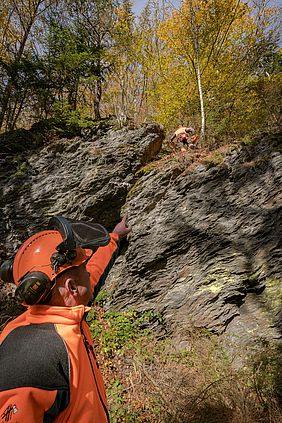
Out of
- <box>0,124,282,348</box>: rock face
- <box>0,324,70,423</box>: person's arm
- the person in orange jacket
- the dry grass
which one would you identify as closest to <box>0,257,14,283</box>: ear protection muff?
the person in orange jacket

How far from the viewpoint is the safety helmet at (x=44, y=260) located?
139 centimetres

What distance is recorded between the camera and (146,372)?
16.2ft

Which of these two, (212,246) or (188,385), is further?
(212,246)

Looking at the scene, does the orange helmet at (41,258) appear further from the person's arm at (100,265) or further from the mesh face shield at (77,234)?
the person's arm at (100,265)

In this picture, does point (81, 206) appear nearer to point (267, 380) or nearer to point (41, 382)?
point (267, 380)

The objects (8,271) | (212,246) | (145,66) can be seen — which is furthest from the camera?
(145,66)

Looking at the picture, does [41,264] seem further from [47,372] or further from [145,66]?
[145,66]

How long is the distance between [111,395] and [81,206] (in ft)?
13.8

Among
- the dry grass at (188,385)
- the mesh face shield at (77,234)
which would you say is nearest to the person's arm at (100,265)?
the mesh face shield at (77,234)

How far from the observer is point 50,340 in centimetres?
127

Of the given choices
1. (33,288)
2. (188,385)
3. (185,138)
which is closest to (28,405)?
(33,288)

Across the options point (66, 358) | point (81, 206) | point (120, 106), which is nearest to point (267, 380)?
point (66, 358)

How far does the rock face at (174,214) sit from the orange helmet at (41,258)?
4077mm

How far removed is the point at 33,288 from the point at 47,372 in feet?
1.25
